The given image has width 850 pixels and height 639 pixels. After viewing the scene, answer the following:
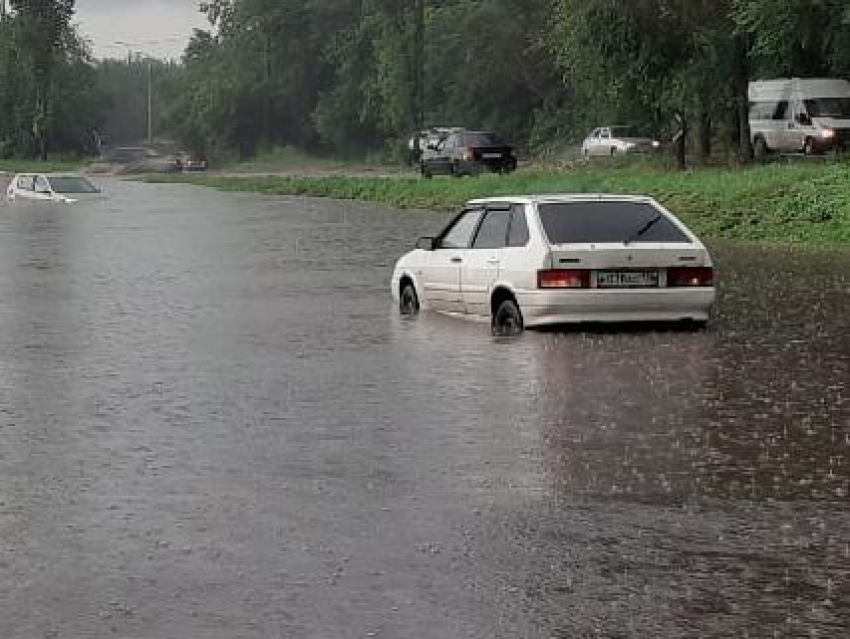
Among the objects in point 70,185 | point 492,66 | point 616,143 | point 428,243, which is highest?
point 492,66

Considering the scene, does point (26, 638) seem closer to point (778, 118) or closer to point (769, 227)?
point (769, 227)

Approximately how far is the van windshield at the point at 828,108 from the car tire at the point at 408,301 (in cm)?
2784

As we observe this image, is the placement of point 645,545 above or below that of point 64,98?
below

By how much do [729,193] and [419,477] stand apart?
2483 centimetres

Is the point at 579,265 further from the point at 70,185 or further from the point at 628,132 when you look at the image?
the point at 628,132

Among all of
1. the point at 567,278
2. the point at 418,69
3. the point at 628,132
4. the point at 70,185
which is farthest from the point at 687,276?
the point at 418,69

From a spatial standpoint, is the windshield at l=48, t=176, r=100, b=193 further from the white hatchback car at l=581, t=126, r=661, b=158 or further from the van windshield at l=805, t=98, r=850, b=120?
the van windshield at l=805, t=98, r=850, b=120

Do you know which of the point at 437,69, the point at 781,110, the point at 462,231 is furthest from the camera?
the point at 437,69

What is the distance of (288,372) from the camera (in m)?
13.4

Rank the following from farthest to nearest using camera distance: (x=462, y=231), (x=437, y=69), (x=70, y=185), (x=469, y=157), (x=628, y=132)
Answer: (x=437, y=69) < (x=628, y=132) < (x=70, y=185) < (x=469, y=157) < (x=462, y=231)

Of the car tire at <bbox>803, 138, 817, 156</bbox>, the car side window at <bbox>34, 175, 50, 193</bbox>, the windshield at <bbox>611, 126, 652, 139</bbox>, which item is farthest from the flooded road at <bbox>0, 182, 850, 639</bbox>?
the windshield at <bbox>611, 126, 652, 139</bbox>

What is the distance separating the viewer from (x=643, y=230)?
16.2m

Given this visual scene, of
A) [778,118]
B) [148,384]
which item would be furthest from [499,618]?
[778,118]

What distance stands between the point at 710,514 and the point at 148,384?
235 inches
